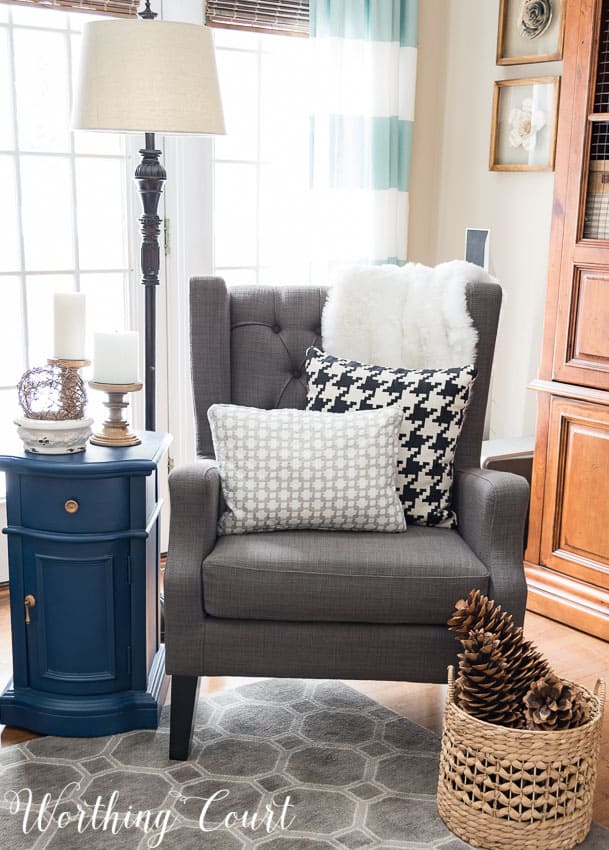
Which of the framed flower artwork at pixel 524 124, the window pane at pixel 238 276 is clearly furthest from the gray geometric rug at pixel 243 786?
the framed flower artwork at pixel 524 124

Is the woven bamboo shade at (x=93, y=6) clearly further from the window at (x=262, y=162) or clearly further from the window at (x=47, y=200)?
the window at (x=262, y=162)

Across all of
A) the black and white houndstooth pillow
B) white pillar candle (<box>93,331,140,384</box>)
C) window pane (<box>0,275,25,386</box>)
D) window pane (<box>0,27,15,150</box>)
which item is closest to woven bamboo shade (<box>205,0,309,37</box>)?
window pane (<box>0,27,15,150</box>)

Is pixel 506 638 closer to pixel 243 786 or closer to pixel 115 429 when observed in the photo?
pixel 243 786

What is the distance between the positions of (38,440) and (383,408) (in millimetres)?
796

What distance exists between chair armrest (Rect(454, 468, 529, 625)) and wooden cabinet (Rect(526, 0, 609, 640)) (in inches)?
28.6

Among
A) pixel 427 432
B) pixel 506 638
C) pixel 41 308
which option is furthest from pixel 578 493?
pixel 41 308

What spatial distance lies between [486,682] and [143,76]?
59.3 inches

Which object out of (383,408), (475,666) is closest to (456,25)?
(383,408)

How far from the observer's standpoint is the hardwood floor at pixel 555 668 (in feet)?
7.50

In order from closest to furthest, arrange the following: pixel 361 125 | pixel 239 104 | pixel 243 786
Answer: pixel 243 786
pixel 239 104
pixel 361 125

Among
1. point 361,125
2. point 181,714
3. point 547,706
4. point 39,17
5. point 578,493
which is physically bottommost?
point 181,714

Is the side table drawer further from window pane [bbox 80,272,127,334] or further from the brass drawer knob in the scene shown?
window pane [bbox 80,272,127,334]

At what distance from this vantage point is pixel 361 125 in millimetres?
3441

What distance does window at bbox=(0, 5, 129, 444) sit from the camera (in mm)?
2926
